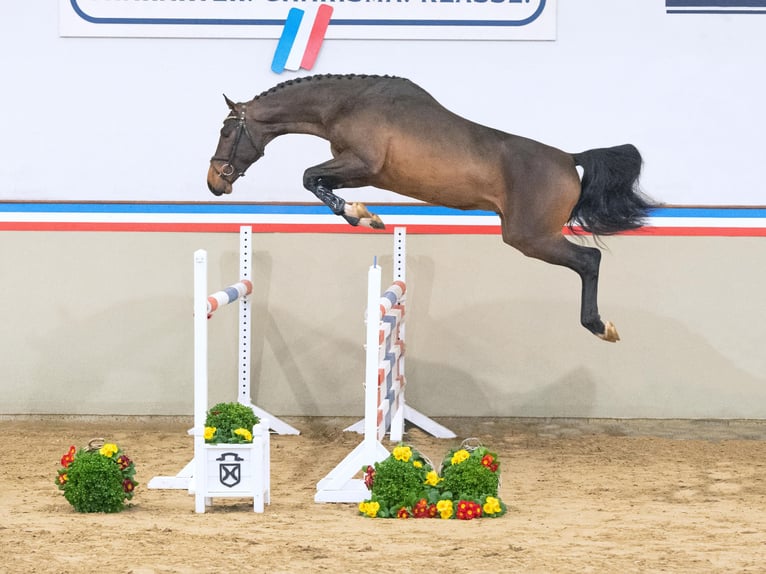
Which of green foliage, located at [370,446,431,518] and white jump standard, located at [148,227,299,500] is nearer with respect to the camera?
green foliage, located at [370,446,431,518]

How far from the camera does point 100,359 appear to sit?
658cm

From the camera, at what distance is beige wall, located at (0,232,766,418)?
6500 mm

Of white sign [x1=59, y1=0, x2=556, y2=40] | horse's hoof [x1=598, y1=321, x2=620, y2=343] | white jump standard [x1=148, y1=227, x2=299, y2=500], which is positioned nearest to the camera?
white jump standard [x1=148, y1=227, x2=299, y2=500]

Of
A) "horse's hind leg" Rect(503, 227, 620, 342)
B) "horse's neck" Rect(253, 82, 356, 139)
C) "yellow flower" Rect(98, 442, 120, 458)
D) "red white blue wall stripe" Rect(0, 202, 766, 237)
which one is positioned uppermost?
"horse's neck" Rect(253, 82, 356, 139)


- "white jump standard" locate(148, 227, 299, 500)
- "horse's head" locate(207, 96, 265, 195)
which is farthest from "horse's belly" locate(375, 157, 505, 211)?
"white jump standard" locate(148, 227, 299, 500)

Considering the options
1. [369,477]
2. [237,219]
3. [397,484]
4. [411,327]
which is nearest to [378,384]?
[369,477]

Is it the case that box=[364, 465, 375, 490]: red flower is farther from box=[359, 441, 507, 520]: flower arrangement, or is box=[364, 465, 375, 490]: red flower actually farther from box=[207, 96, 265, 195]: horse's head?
box=[207, 96, 265, 195]: horse's head

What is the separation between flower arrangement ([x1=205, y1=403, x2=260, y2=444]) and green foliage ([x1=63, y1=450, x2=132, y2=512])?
367 mm

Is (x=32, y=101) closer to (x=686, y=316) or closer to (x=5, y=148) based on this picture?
(x=5, y=148)

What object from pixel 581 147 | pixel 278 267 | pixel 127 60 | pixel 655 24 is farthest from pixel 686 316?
pixel 127 60

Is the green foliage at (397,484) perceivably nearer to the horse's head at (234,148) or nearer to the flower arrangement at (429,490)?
the flower arrangement at (429,490)

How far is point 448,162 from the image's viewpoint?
15.8 ft

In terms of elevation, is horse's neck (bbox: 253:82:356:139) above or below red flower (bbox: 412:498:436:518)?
above

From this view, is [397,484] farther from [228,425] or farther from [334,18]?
[334,18]
